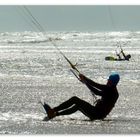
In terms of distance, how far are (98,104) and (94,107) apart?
0.38 feet

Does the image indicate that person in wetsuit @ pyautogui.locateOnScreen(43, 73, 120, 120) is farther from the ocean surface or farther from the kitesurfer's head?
the ocean surface

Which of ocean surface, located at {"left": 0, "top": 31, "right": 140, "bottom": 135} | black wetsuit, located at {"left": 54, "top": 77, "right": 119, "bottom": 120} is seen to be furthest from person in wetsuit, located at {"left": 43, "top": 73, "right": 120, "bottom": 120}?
ocean surface, located at {"left": 0, "top": 31, "right": 140, "bottom": 135}

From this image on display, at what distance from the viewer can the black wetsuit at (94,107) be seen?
13242 millimetres

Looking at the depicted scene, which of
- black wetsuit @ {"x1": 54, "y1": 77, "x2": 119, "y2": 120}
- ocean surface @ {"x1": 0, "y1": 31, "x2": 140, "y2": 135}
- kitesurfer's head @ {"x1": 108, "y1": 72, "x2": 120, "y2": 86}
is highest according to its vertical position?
kitesurfer's head @ {"x1": 108, "y1": 72, "x2": 120, "y2": 86}

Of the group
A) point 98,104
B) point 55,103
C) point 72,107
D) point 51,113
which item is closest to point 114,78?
point 98,104

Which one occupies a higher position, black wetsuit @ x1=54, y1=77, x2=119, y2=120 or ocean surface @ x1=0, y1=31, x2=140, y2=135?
black wetsuit @ x1=54, y1=77, x2=119, y2=120

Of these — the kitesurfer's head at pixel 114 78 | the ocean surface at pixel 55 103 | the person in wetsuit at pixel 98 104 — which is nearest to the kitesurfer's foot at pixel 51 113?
the person in wetsuit at pixel 98 104

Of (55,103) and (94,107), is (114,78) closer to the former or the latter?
→ (94,107)

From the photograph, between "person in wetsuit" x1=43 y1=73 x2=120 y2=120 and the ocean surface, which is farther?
"person in wetsuit" x1=43 y1=73 x2=120 y2=120

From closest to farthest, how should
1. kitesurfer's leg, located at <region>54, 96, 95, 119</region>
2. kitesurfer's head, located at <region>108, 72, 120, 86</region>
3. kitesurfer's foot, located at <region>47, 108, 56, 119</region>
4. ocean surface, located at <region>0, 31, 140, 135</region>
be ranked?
ocean surface, located at <region>0, 31, 140, 135</region>
kitesurfer's foot, located at <region>47, 108, 56, 119</region>
kitesurfer's leg, located at <region>54, 96, 95, 119</region>
kitesurfer's head, located at <region>108, 72, 120, 86</region>

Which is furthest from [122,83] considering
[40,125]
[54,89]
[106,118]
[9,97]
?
[40,125]

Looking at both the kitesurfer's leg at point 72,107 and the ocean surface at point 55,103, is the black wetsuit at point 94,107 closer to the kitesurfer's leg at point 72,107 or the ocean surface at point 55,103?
the kitesurfer's leg at point 72,107

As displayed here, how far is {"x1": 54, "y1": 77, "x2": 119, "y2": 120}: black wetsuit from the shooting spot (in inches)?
521

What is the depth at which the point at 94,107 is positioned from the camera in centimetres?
1363
